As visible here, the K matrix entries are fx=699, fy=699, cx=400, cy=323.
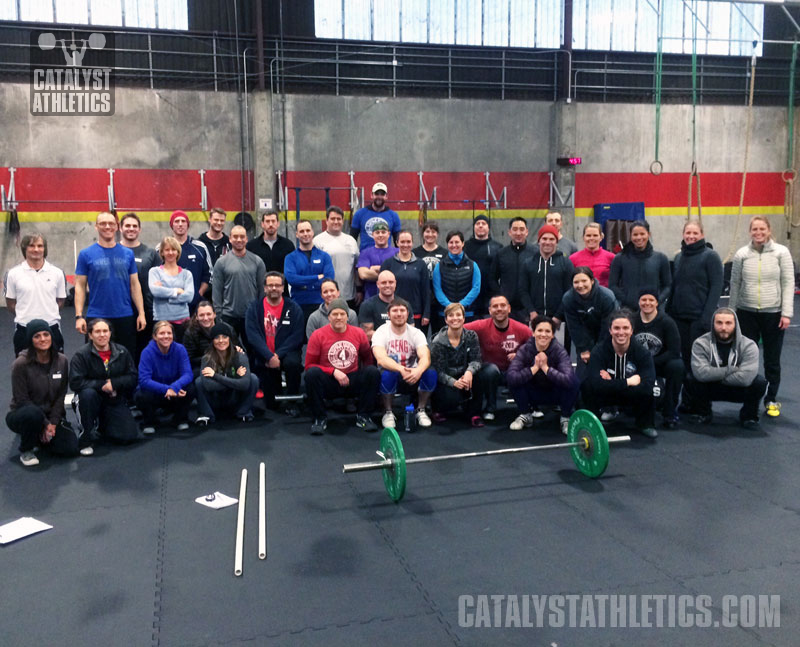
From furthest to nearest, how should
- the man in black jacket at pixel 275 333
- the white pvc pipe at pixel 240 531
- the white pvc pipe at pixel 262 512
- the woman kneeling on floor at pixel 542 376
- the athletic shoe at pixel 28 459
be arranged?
1. the man in black jacket at pixel 275 333
2. the woman kneeling on floor at pixel 542 376
3. the athletic shoe at pixel 28 459
4. the white pvc pipe at pixel 262 512
5. the white pvc pipe at pixel 240 531

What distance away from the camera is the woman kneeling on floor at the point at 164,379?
436 cm

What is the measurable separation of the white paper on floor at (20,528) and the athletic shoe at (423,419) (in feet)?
7.33

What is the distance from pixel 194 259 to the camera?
5109 millimetres

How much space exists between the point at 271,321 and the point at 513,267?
1.81 meters

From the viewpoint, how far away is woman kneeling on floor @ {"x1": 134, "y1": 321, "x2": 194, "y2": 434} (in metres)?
4.36

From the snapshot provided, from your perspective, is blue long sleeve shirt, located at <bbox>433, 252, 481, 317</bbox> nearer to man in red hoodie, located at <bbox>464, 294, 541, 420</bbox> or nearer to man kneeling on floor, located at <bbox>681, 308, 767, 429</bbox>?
man in red hoodie, located at <bbox>464, 294, 541, 420</bbox>

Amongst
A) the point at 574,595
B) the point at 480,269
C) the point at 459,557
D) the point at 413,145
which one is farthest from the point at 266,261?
the point at 413,145

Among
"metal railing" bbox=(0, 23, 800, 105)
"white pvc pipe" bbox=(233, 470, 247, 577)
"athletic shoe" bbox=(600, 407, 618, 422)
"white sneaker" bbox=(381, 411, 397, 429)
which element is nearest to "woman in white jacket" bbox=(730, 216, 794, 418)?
"athletic shoe" bbox=(600, 407, 618, 422)

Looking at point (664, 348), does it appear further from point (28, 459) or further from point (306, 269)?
point (28, 459)

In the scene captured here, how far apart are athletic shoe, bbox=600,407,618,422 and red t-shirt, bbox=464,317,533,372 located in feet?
2.30

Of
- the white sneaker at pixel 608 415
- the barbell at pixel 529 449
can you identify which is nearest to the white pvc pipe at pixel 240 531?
the barbell at pixel 529 449

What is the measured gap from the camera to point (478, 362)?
463cm

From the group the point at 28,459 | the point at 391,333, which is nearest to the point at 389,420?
the point at 391,333

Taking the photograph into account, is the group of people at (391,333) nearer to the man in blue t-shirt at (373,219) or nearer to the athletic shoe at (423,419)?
the athletic shoe at (423,419)
